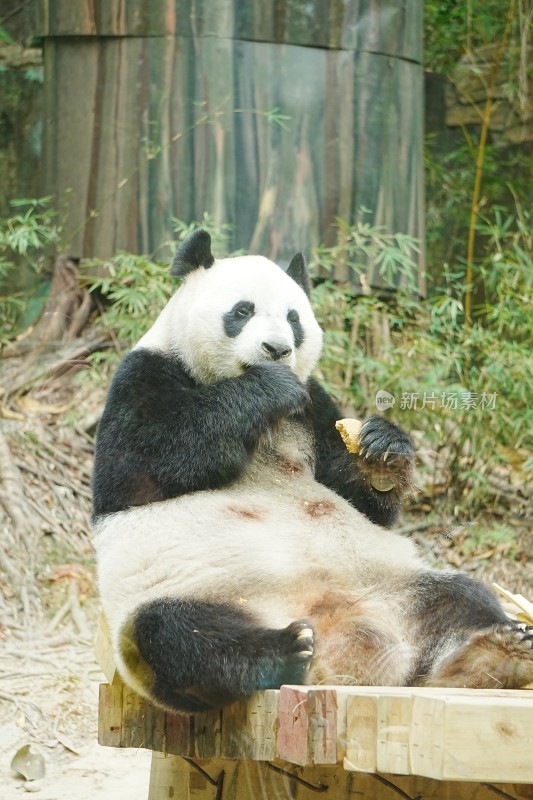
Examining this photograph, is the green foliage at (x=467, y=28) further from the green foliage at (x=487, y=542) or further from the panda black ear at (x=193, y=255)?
the panda black ear at (x=193, y=255)

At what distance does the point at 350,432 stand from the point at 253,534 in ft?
2.09

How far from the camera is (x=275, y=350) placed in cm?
393

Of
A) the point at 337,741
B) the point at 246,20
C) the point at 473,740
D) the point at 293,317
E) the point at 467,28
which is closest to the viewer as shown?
the point at 473,740

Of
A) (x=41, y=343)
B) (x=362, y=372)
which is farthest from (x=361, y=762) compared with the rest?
(x=41, y=343)

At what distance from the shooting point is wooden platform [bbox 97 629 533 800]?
246cm

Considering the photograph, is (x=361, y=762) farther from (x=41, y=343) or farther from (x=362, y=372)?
(x=41, y=343)

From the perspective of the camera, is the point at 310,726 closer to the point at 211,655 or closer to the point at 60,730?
the point at 211,655

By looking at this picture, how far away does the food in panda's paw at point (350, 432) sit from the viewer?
3.95 m

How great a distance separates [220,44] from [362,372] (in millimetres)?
2662

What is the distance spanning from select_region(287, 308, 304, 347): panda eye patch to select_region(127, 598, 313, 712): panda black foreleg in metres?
1.35

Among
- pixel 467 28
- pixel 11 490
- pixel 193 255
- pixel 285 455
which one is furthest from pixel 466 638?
pixel 467 28

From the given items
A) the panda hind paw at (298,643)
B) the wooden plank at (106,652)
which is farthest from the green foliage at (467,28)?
the panda hind paw at (298,643)

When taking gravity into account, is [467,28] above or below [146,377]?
above

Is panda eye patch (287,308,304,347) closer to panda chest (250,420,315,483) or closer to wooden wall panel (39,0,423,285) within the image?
panda chest (250,420,315,483)
